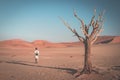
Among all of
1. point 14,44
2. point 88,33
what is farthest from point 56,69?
point 14,44

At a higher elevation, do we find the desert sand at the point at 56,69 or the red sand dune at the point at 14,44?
the red sand dune at the point at 14,44

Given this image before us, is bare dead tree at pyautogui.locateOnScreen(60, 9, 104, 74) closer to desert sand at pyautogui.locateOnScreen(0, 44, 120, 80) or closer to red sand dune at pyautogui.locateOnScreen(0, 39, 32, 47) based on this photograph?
desert sand at pyautogui.locateOnScreen(0, 44, 120, 80)

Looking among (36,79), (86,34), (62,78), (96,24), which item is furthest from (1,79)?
(96,24)

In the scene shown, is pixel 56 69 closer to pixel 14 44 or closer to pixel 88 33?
pixel 88 33

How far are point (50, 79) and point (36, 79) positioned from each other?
0.94 meters

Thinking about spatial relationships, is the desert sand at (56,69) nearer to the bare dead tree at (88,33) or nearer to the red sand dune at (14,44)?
the bare dead tree at (88,33)

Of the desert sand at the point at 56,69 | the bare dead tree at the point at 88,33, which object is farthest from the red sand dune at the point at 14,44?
the bare dead tree at the point at 88,33

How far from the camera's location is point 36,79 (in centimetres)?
1588

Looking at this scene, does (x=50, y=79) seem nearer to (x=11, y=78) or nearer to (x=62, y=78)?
(x=62, y=78)

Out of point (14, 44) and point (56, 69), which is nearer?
point (56, 69)

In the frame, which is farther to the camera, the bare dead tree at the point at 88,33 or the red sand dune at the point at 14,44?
the red sand dune at the point at 14,44

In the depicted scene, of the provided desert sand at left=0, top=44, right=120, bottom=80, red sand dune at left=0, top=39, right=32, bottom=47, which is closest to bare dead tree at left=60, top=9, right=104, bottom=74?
desert sand at left=0, top=44, right=120, bottom=80

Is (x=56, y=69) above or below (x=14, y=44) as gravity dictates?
below

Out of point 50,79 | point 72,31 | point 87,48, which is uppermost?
point 72,31
